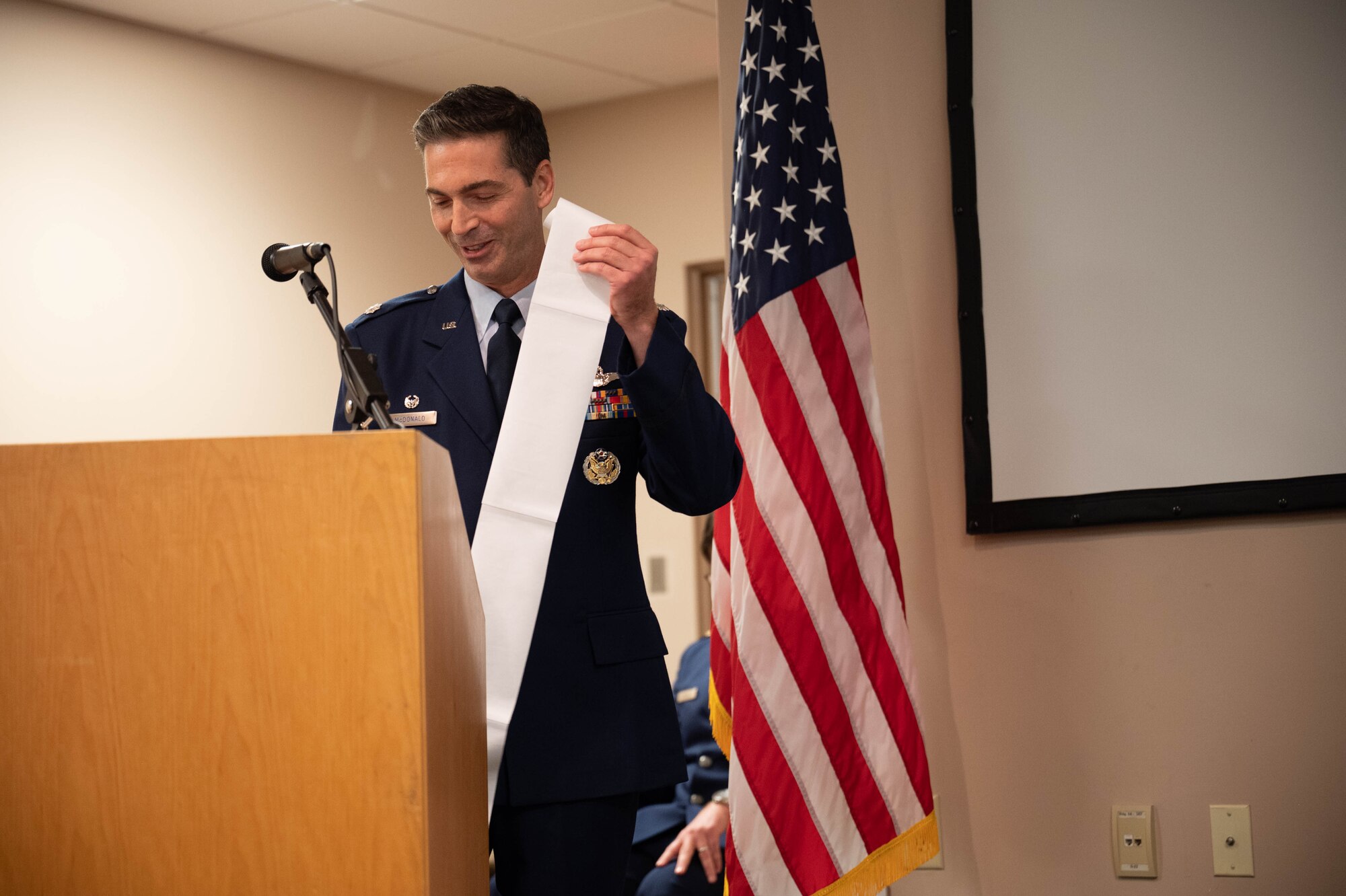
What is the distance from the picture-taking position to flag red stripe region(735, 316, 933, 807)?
78.2 inches

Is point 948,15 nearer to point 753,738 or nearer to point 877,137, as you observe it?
point 877,137

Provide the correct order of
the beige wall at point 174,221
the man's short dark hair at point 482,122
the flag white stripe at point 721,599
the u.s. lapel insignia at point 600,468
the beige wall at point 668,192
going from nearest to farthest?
the u.s. lapel insignia at point 600,468 < the man's short dark hair at point 482,122 < the flag white stripe at point 721,599 < the beige wall at point 174,221 < the beige wall at point 668,192

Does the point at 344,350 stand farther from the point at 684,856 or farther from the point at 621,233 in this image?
the point at 684,856

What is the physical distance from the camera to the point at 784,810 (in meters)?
1.91

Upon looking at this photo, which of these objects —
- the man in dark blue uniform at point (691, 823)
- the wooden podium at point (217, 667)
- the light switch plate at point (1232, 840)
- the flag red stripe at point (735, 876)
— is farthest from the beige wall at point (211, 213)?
the light switch plate at point (1232, 840)

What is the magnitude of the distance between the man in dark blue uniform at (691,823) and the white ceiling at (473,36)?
2196 mm

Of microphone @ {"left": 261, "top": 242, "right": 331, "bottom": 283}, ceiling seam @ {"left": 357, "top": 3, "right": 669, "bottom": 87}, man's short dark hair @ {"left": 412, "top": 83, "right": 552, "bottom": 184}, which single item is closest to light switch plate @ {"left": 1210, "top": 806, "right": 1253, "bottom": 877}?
man's short dark hair @ {"left": 412, "top": 83, "right": 552, "bottom": 184}

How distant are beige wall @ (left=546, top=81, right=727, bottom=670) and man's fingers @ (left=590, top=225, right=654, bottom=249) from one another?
3.00 metres

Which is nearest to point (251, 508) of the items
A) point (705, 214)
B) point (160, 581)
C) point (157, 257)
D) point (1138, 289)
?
point (160, 581)

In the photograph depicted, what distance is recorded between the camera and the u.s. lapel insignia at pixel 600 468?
56.2 inches

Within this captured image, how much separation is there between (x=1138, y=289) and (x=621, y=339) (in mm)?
1052

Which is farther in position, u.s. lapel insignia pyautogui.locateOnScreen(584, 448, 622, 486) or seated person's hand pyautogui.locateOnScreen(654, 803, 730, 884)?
seated person's hand pyautogui.locateOnScreen(654, 803, 730, 884)

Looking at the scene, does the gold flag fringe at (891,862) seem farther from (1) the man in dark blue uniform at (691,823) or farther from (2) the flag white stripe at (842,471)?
(1) the man in dark blue uniform at (691,823)

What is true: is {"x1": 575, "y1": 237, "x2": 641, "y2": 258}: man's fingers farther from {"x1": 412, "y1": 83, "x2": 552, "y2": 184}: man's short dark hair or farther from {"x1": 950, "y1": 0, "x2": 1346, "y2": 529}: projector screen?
{"x1": 950, "y1": 0, "x2": 1346, "y2": 529}: projector screen
